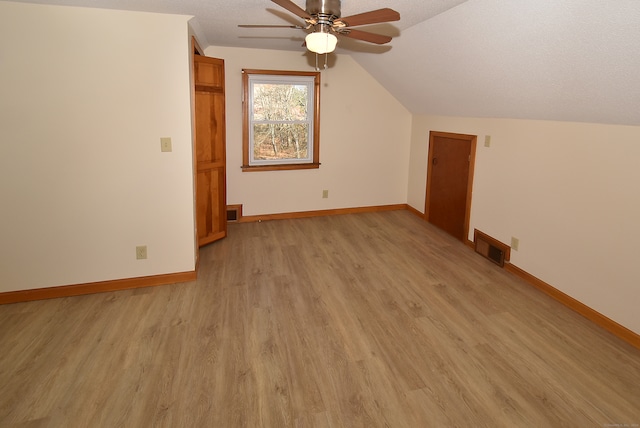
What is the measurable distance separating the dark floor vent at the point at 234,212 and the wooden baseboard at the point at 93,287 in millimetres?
1690

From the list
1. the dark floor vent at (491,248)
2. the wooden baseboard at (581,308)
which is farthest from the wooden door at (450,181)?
the wooden baseboard at (581,308)

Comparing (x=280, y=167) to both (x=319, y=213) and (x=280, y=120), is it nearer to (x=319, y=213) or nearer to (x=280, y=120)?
(x=280, y=120)

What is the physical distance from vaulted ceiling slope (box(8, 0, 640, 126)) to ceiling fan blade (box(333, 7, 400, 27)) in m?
0.52

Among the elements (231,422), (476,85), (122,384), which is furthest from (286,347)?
(476,85)

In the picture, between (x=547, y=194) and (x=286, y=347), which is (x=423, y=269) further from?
(x=286, y=347)

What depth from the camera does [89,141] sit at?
10.00ft

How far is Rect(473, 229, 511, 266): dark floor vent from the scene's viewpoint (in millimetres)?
3853

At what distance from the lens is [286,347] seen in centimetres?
257

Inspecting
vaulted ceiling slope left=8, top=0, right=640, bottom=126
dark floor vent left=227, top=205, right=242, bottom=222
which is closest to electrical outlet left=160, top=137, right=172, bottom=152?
vaulted ceiling slope left=8, top=0, right=640, bottom=126

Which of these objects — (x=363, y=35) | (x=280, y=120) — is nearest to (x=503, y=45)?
(x=363, y=35)

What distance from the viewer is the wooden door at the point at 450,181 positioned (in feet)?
14.7

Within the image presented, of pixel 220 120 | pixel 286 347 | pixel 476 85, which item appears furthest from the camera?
pixel 220 120

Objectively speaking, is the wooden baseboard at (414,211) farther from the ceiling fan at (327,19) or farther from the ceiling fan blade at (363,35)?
the ceiling fan at (327,19)

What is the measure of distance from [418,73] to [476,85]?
0.82 m
